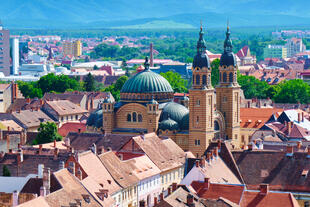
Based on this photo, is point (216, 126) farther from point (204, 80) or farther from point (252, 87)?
point (252, 87)

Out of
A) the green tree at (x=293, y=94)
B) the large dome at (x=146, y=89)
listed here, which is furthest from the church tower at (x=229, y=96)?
the green tree at (x=293, y=94)

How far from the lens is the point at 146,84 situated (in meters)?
107

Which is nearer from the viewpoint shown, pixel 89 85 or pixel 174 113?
pixel 174 113

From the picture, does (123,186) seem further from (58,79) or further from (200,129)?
(58,79)

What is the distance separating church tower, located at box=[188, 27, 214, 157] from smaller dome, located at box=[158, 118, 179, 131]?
1740mm

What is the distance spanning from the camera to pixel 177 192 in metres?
61.9

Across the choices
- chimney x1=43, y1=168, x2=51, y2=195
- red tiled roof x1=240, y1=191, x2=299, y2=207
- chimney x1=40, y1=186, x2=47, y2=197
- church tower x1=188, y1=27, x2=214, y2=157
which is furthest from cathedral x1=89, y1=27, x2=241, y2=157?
chimney x1=40, y1=186, x2=47, y2=197

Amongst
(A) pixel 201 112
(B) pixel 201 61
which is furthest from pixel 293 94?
(A) pixel 201 112

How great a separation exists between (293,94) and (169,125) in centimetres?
6386

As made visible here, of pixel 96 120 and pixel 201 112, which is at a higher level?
pixel 201 112

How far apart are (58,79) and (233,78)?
267 feet

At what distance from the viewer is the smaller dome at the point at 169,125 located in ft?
338

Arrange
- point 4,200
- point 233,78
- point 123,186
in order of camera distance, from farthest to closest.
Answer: point 233,78 < point 123,186 < point 4,200

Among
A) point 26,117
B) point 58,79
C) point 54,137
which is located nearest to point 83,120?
point 26,117
